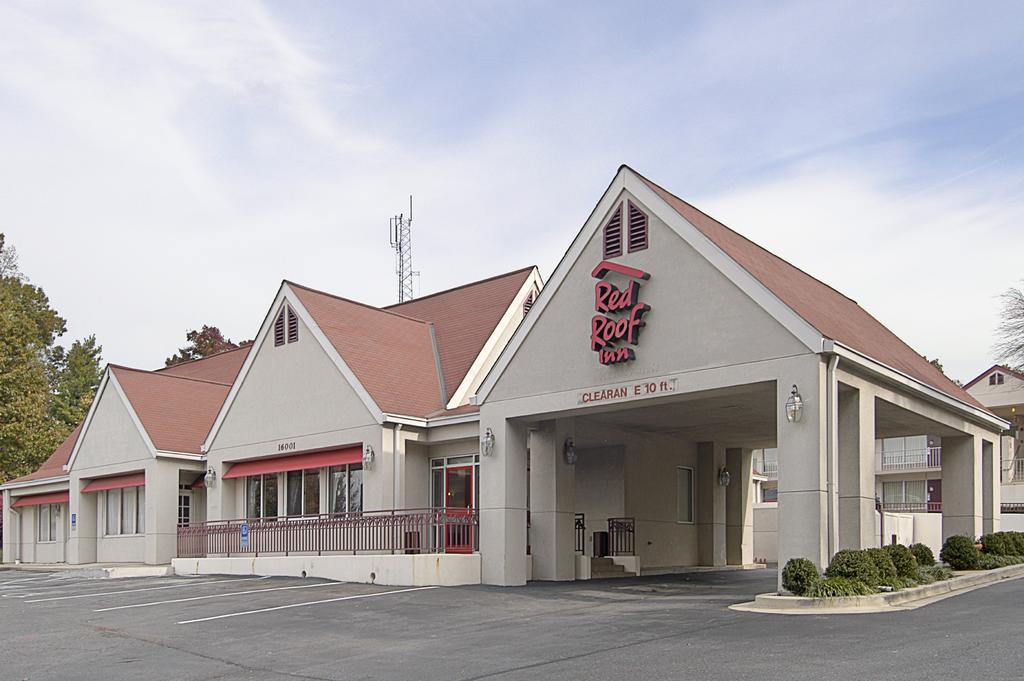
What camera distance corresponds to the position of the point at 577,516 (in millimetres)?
28016

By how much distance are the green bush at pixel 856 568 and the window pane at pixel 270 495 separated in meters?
18.2

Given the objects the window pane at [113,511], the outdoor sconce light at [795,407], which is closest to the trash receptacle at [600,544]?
the outdoor sconce light at [795,407]

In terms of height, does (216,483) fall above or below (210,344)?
below

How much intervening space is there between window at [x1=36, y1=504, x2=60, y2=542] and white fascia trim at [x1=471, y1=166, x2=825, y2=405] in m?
24.0

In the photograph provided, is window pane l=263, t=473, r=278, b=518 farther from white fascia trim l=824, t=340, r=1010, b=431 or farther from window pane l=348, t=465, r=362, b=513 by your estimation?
white fascia trim l=824, t=340, r=1010, b=431

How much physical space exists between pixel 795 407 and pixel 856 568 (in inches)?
110

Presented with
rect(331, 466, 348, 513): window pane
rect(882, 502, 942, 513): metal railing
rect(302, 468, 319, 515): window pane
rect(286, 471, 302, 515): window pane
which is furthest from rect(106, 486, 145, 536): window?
rect(882, 502, 942, 513): metal railing

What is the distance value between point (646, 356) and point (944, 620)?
7892mm

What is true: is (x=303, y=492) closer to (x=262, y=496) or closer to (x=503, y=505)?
(x=262, y=496)

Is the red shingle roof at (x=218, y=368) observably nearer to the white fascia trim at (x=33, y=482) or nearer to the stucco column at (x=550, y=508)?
the white fascia trim at (x=33, y=482)

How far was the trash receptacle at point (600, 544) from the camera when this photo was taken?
2789cm

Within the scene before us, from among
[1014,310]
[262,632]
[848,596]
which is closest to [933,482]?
[1014,310]

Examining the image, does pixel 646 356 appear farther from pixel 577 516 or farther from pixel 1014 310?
pixel 1014 310

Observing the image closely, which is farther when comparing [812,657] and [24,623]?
[24,623]
